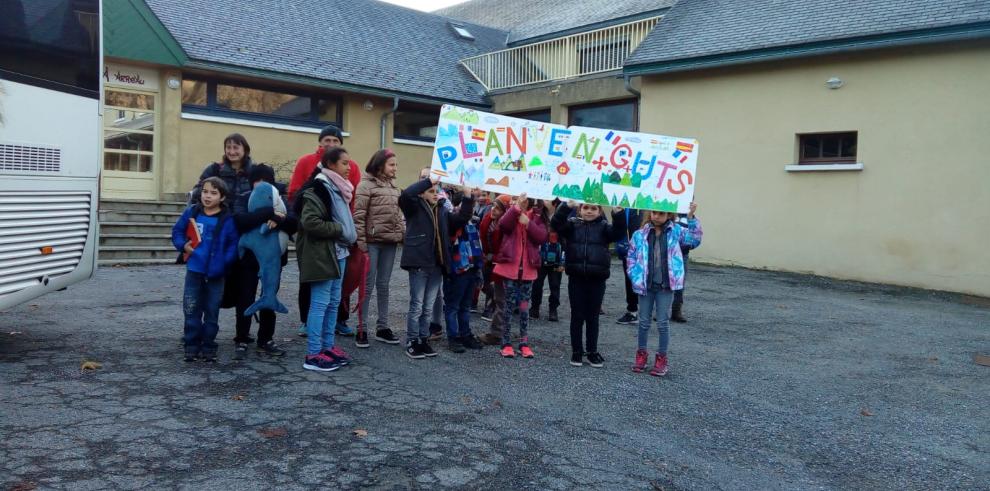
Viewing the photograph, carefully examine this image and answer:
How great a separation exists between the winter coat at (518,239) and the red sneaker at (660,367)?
55.8 inches

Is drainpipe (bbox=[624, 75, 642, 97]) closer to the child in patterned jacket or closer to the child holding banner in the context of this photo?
the child holding banner

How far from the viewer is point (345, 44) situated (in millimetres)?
19984

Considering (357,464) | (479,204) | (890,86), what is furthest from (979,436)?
(890,86)

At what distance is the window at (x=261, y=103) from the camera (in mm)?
16672

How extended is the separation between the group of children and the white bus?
43.5 inches

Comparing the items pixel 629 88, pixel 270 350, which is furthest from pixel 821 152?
pixel 270 350

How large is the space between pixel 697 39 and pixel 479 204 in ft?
32.4

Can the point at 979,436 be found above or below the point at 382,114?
below

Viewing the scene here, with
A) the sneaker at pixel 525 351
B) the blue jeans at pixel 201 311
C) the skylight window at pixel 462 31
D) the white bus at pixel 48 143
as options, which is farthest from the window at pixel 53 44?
the skylight window at pixel 462 31

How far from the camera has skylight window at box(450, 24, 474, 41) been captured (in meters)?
24.2

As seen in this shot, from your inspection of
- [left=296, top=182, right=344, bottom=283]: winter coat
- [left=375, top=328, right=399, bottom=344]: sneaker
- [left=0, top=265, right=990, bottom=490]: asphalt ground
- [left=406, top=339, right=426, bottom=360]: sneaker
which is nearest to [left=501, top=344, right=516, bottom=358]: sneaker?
[left=0, top=265, right=990, bottom=490]: asphalt ground

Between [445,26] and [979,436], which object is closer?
[979,436]

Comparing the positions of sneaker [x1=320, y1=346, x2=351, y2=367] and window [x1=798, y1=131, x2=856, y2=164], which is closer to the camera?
sneaker [x1=320, y1=346, x2=351, y2=367]

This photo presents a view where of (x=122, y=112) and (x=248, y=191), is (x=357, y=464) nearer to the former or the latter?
(x=248, y=191)
